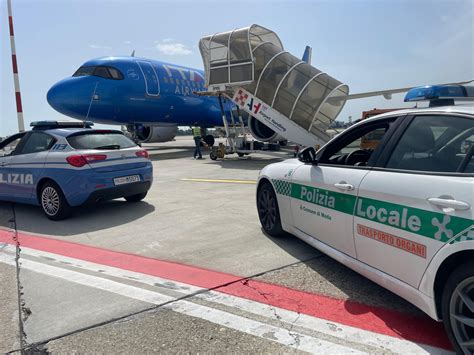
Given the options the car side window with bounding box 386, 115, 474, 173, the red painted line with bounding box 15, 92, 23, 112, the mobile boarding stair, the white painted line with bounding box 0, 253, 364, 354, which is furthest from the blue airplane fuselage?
the car side window with bounding box 386, 115, 474, 173

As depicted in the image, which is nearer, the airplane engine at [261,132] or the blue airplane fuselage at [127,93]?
the airplane engine at [261,132]

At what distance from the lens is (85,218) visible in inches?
253

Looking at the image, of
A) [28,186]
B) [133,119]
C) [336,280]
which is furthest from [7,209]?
[133,119]

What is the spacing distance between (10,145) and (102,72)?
385 inches

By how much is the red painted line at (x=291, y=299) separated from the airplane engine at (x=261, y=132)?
1117 centimetres

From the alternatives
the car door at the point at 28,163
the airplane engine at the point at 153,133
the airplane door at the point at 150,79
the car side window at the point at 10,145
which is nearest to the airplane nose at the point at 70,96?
the airplane door at the point at 150,79

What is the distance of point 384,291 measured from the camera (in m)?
3.34

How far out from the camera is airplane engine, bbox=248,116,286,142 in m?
15.2

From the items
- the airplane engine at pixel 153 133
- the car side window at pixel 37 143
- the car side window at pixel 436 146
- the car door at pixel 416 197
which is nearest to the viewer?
the car door at pixel 416 197

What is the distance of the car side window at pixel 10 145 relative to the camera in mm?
7035

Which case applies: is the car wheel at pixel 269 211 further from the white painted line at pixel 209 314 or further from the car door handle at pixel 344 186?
the white painted line at pixel 209 314

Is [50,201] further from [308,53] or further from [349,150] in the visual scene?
[308,53]

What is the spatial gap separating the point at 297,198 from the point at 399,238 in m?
1.63

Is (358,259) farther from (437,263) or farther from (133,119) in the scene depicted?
(133,119)
